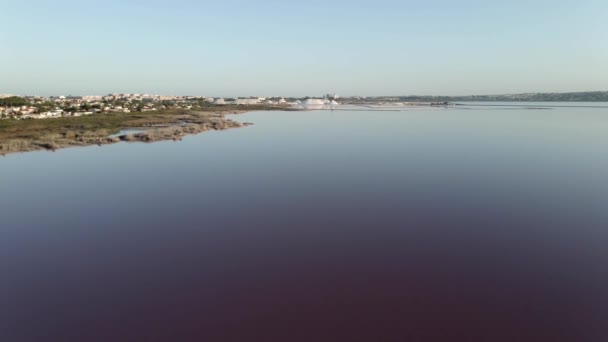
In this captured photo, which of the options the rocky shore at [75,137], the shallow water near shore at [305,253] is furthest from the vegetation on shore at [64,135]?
the shallow water near shore at [305,253]

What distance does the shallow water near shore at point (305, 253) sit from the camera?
10.1 metres

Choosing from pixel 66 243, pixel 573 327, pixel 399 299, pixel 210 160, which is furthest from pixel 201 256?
pixel 210 160

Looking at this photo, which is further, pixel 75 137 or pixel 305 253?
pixel 75 137

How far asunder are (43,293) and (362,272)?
451 inches

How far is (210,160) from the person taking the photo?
115 feet

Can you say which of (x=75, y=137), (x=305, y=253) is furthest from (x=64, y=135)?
(x=305, y=253)

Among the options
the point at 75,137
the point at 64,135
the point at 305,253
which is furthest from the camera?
the point at 64,135

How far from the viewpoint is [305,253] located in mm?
14734

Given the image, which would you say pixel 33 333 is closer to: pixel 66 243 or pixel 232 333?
pixel 232 333

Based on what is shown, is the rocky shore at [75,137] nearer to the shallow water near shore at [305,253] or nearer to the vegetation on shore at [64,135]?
the vegetation on shore at [64,135]

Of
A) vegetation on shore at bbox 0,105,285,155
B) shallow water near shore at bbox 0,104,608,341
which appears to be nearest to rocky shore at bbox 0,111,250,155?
vegetation on shore at bbox 0,105,285,155

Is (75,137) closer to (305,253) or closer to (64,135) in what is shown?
(64,135)

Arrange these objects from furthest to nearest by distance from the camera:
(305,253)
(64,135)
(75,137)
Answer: (64,135)
(75,137)
(305,253)

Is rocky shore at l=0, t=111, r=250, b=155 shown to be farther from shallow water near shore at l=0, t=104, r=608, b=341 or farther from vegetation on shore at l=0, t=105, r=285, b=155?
shallow water near shore at l=0, t=104, r=608, b=341
